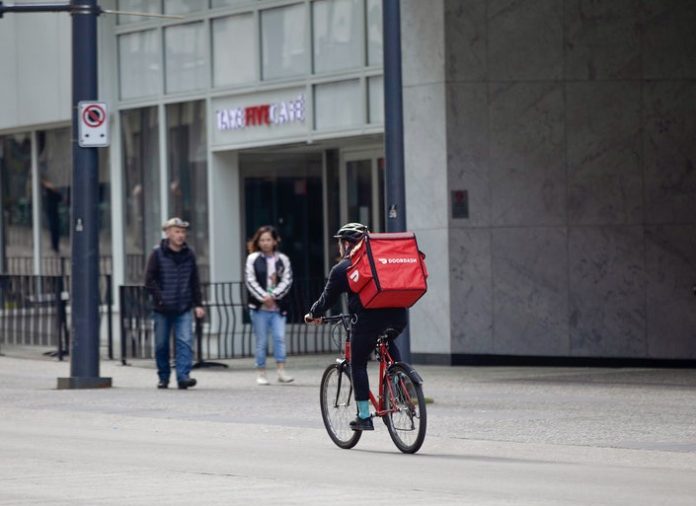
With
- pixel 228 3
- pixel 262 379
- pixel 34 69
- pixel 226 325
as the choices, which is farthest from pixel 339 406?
pixel 34 69

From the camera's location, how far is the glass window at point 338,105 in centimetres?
2278

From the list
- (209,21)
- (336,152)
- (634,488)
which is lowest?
A: (634,488)

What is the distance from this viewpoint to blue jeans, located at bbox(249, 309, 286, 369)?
64.5 feet

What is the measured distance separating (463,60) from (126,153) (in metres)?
7.49

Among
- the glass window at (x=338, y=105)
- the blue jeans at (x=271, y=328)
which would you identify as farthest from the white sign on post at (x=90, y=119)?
the glass window at (x=338, y=105)

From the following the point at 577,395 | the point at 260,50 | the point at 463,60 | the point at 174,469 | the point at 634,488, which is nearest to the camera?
the point at 634,488

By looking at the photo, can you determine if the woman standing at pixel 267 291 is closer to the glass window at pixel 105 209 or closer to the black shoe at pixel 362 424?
the black shoe at pixel 362 424

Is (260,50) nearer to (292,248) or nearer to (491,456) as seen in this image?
(292,248)

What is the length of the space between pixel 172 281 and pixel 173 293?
0.47 feet

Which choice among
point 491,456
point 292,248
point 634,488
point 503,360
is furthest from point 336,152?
point 634,488

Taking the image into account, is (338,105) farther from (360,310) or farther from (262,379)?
(360,310)

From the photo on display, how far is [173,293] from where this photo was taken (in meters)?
19.3

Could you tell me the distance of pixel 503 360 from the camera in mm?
22031

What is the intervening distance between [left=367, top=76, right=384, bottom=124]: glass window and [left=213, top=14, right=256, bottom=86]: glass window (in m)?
2.61
